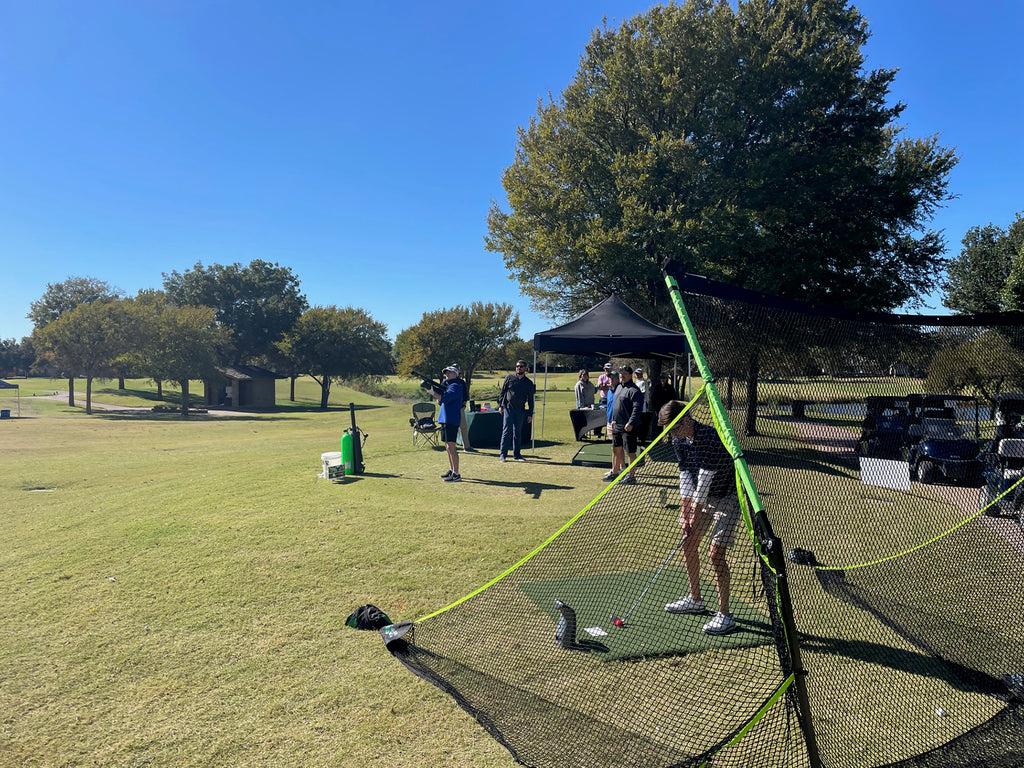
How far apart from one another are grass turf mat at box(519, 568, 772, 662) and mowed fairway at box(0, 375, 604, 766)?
44.2 inches

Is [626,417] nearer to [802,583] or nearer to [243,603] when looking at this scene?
[802,583]

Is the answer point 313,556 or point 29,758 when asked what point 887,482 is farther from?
point 313,556

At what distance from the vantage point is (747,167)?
1577 cm

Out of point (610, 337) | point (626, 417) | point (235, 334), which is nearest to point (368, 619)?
point (626, 417)

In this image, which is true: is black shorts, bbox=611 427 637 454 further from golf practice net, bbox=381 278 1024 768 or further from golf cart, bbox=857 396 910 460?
golf cart, bbox=857 396 910 460

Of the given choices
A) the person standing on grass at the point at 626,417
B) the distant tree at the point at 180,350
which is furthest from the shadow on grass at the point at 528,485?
the distant tree at the point at 180,350

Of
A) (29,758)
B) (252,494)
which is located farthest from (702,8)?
(29,758)

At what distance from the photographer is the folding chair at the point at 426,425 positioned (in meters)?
14.7

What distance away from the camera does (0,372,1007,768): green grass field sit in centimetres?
325

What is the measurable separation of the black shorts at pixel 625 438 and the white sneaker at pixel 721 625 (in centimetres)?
551

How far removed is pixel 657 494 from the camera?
356cm

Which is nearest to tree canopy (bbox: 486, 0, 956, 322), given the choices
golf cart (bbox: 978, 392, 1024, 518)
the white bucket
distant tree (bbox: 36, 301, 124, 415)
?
the white bucket

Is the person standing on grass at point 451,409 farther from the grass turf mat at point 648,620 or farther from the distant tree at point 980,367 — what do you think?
the distant tree at point 980,367

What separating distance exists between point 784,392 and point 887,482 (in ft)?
2.46
